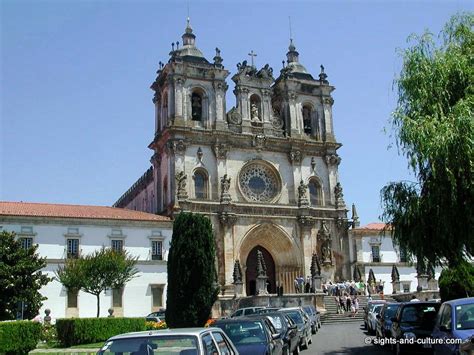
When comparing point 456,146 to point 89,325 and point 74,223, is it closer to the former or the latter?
point 89,325

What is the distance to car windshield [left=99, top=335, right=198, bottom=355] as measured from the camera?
7.61 meters

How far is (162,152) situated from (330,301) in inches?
694

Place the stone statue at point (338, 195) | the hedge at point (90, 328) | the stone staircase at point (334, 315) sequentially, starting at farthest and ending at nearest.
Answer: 1. the stone statue at point (338, 195)
2. the stone staircase at point (334, 315)
3. the hedge at point (90, 328)

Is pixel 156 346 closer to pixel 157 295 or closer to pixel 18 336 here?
pixel 18 336

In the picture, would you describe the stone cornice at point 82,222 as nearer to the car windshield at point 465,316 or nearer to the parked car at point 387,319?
the parked car at point 387,319

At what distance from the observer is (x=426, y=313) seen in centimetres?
1559

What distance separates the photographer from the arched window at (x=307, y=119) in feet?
169

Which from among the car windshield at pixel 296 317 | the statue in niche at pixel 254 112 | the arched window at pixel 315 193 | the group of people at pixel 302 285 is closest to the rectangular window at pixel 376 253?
the arched window at pixel 315 193

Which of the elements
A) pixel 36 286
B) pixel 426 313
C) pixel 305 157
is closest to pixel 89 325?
pixel 36 286

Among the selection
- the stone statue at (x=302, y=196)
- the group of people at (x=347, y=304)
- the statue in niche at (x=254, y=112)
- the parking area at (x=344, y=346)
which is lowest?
the parking area at (x=344, y=346)

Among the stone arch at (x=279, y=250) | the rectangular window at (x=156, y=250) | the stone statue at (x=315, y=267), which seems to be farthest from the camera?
the stone arch at (x=279, y=250)

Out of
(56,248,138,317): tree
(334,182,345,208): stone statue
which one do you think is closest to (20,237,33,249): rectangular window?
(56,248,138,317): tree

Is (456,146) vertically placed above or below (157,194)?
below

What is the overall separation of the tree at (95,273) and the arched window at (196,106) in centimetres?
1638
